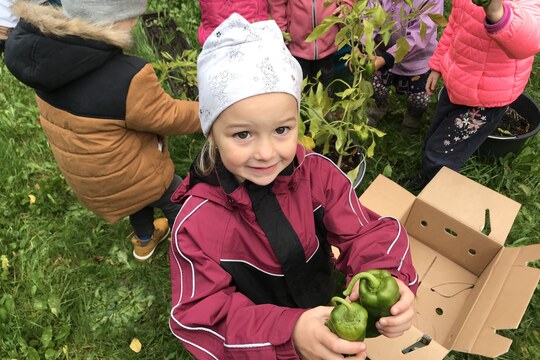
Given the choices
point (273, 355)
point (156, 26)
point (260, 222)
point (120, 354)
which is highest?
point (260, 222)

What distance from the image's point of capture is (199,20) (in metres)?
4.17

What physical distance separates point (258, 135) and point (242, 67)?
21 cm

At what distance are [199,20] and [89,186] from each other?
2537 millimetres

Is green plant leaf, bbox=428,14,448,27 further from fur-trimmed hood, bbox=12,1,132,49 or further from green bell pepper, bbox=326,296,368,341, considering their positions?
green bell pepper, bbox=326,296,368,341

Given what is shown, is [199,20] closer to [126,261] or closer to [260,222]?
[126,261]

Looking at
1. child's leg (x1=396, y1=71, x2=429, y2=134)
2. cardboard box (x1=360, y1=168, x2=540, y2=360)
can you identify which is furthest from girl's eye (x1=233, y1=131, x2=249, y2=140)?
child's leg (x1=396, y1=71, x2=429, y2=134)

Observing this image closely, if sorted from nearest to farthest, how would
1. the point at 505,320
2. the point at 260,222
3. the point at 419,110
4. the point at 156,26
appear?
1. the point at 260,222
2. the point at 505,320
3. the point at 419,110
4. the point at 156,26

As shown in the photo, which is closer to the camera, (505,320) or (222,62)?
(222,62)

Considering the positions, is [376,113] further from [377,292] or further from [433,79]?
[377,292]

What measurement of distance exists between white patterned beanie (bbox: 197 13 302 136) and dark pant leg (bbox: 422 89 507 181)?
1.42 m

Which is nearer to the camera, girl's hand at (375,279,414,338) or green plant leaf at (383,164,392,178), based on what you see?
girl's hand at (375,279,414,338)

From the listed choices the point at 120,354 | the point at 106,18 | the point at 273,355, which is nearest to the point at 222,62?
the point at 106,18

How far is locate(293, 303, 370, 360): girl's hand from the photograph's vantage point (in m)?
1.10

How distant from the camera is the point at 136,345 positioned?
2422 mm
